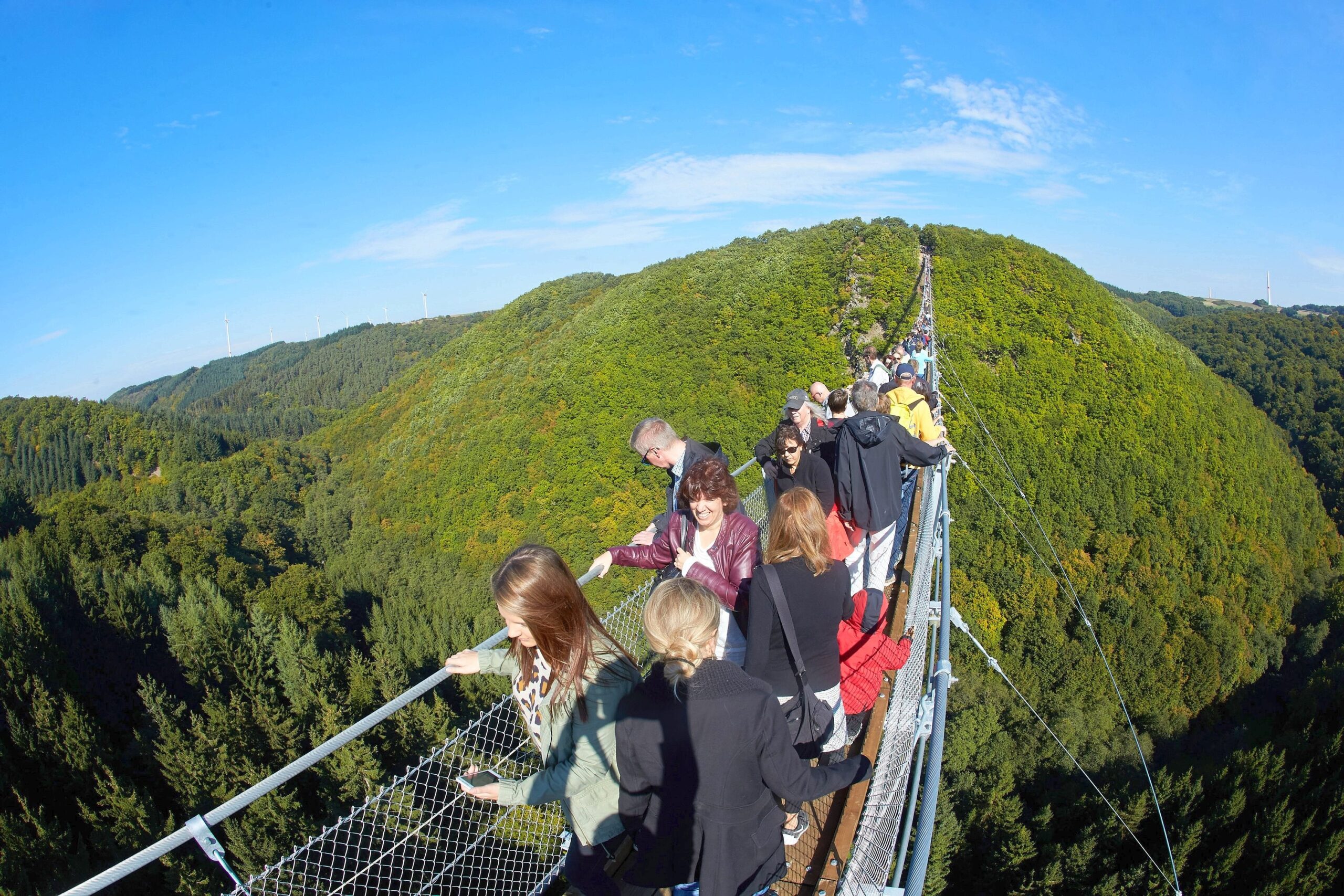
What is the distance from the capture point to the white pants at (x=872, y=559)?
16.1ft

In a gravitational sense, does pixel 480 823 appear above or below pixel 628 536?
above

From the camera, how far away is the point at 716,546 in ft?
11.8

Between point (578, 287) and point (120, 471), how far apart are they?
56328 mm

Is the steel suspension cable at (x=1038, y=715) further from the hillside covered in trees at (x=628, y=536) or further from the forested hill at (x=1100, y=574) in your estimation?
the hillside covered in trees at (x=628, y=536)

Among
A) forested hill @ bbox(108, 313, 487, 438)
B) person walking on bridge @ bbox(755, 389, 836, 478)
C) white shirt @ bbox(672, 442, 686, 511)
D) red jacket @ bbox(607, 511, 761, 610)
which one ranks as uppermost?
forested hill @ bbox(108, 313, 487, 438)

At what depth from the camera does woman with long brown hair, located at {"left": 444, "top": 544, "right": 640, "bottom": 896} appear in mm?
2328

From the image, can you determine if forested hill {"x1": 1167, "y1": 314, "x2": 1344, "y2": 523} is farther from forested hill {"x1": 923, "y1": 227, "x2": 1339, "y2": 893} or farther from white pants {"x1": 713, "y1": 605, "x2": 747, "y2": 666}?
white pants {"x1": 713, "y1": 605, "x2": 747, "y2": 666}

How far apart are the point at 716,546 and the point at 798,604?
0.71 m

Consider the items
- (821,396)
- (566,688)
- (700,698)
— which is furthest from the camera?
(821,396)

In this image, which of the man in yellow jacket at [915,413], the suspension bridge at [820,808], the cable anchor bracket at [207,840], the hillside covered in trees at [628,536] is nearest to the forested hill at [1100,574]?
the hillside covered in trees at [628,536]

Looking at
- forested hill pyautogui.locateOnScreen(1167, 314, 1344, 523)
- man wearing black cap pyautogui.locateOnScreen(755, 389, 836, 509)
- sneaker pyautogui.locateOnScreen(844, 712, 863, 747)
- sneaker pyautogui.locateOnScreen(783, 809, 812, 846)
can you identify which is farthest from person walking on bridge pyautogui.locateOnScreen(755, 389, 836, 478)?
forested hill pyautogui.locateOnScreen(1167, 314, 1344, 523)

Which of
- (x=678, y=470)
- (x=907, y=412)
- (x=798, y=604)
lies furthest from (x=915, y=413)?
(x=798, y=604)

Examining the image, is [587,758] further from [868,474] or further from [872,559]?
[872,559]

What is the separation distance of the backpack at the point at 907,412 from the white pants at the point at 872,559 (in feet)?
6.46
